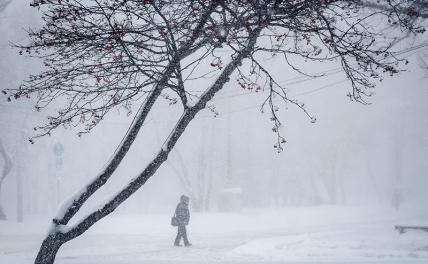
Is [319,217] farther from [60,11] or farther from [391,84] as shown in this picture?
[391,84]

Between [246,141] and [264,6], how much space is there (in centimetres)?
4229

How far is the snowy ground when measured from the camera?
34.7 feet

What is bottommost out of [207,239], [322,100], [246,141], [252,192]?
[207,239]

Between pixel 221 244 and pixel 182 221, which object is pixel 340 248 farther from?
pixel 182 221

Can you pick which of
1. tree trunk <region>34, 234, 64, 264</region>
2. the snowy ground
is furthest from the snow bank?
tree trunk <region>34, 234, 64, 264</region>

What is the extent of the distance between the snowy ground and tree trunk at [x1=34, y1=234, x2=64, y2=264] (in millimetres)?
1620

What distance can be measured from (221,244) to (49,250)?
9.74 m

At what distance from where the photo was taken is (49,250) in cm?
527

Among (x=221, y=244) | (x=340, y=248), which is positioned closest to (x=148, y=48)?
(x=340, y=248)

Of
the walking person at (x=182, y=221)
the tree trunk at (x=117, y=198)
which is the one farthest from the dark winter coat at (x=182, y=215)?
the tree trunk at (x=117, y=198)

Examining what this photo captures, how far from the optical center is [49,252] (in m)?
5.26

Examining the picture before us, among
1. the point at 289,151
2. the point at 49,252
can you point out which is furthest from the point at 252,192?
the point at 49,252

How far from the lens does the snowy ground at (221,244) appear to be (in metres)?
10.6

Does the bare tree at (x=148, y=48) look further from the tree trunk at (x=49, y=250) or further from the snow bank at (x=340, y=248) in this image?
the snow bank at (x=340, y=248)
